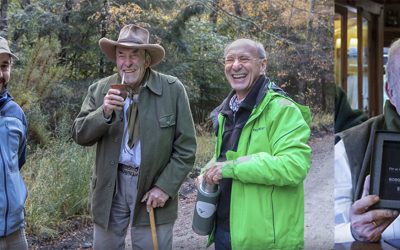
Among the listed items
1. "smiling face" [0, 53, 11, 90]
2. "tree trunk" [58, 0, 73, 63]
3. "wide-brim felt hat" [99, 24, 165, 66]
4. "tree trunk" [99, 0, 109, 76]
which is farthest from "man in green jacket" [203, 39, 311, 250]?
"tree trunk" [58, 0, 73, 63]

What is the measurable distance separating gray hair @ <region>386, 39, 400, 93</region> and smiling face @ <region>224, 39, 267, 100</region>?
52 centimetres

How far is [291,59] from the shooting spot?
3.04 m

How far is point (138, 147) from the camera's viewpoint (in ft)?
8.43

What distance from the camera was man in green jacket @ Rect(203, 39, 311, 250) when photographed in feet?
7.12

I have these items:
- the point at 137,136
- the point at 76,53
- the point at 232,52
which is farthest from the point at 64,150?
the point at 232,52

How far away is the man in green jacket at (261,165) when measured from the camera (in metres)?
2.17

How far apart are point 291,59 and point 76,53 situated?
54.1 inches

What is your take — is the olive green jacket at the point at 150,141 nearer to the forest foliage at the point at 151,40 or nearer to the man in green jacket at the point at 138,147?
the man in green jacket at the point at 138,147

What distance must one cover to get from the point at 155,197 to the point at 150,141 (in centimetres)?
26

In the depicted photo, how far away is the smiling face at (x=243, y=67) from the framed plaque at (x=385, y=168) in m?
0.55

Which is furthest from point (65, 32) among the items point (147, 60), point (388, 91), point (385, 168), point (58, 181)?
point (385, 168)

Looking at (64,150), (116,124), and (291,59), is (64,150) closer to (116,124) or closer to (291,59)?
(116,124)

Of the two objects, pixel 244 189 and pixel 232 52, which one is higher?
pixel 232 52

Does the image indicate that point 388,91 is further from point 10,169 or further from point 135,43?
point 10,169
